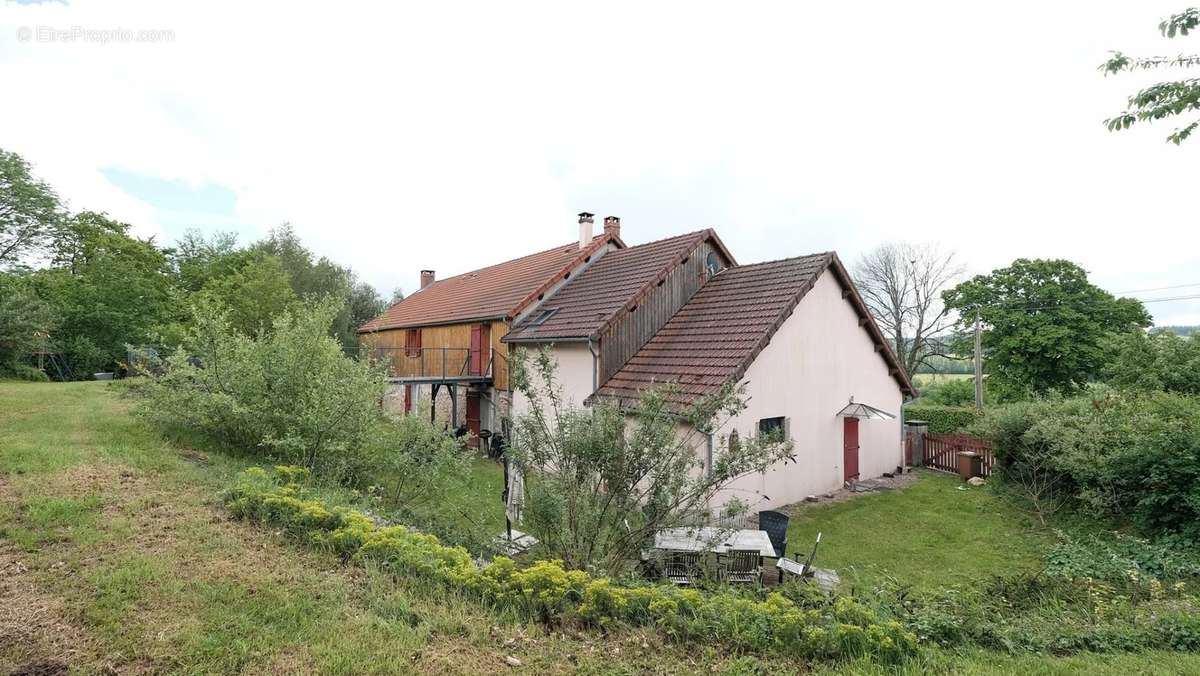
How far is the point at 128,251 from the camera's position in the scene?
28109 mm

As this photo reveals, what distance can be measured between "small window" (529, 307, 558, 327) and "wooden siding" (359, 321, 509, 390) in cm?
128

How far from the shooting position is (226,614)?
13.2 feet

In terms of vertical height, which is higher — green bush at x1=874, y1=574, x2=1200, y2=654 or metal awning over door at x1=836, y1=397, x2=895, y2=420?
metal awning over door at x1=836, y1=397, x2=895, y2=420

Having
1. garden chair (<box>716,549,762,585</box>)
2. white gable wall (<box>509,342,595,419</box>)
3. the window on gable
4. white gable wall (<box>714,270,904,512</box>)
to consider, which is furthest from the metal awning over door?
the window on gable

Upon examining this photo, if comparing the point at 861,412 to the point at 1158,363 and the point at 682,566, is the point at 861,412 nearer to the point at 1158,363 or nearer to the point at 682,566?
the point at 682,566

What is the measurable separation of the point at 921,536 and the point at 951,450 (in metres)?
7.16

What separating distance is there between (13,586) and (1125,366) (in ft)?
88.1

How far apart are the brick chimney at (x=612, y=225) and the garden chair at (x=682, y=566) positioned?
572 inches

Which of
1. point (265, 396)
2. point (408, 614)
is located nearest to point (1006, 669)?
point (408, 614)

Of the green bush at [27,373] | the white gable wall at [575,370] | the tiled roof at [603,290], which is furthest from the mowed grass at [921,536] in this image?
the green bush at [27,373]

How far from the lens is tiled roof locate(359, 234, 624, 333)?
1798cm

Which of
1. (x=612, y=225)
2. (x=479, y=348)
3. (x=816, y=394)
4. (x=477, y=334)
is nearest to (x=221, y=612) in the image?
(x=816, y=394)

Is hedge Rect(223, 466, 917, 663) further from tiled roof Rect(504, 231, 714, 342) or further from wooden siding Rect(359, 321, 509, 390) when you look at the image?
wooden siding Rect(359, 321, 509, 390)

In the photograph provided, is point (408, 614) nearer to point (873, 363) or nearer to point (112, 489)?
point (112, 489)
